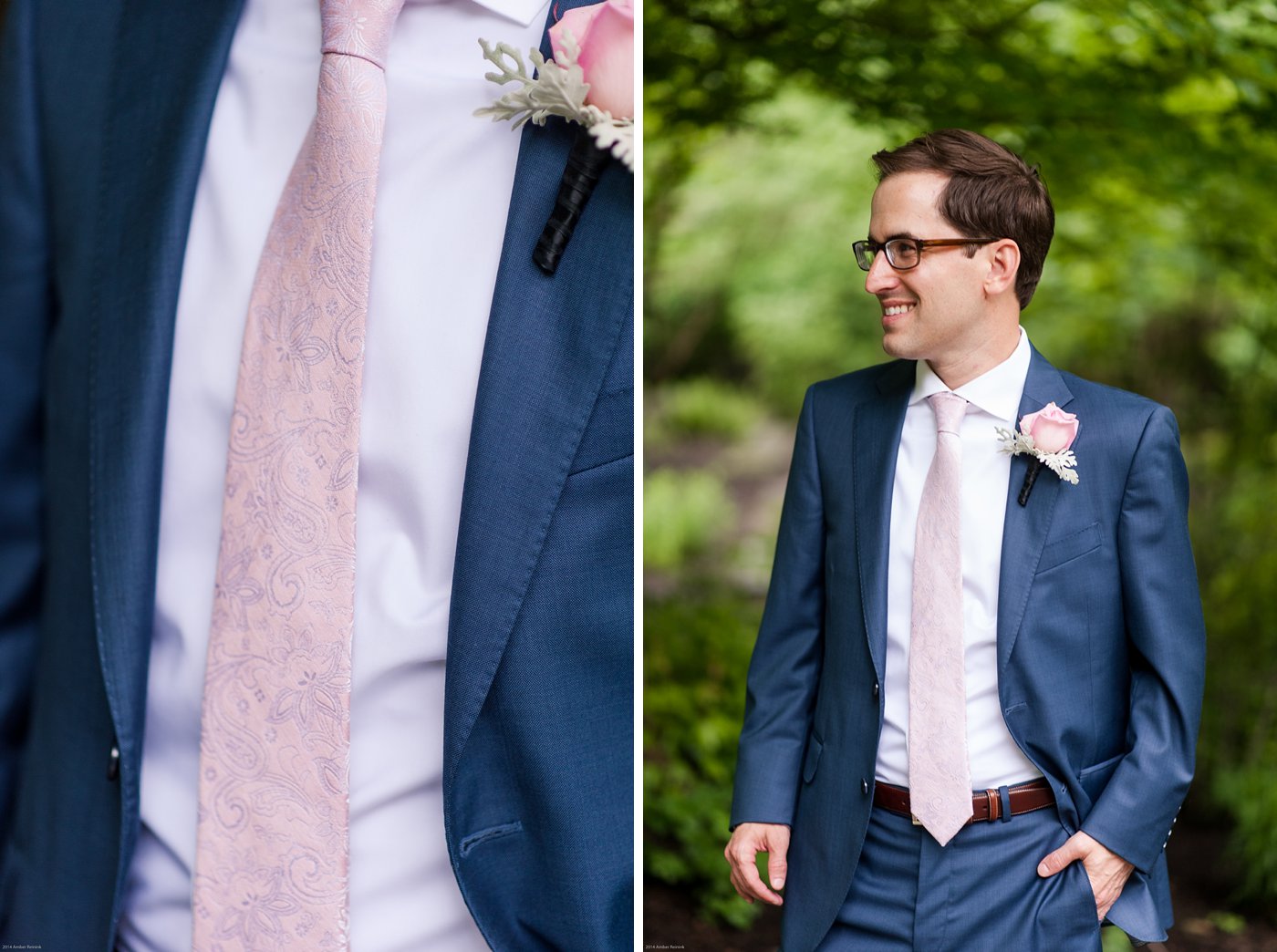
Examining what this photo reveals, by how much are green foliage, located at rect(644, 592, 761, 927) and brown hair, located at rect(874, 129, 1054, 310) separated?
8.48 feet

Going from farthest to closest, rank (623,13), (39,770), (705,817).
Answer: (705,817) → (39,770) → (623,13)

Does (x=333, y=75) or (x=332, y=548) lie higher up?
(x=333, y=75)

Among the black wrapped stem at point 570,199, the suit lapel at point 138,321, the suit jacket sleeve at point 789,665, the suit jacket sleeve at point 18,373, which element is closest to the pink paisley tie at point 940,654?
the suit jacket sleeve at point 789,665

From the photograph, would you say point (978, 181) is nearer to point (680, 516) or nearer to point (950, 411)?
point (950, 411)

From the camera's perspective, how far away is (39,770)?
1472mm

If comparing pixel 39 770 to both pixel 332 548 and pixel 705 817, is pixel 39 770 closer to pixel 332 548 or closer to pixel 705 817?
pixel 332 548

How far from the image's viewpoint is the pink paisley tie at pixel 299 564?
127 centimetres

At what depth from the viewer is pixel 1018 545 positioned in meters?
1.47

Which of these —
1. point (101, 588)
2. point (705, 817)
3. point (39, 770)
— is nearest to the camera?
point (101, 588)

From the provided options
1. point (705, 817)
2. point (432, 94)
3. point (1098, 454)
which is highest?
point (432, 94)

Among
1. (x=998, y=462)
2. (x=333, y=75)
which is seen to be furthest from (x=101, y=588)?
(x=998, y=462)

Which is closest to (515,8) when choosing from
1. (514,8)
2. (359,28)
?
(514,8)

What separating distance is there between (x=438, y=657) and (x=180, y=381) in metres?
0.48

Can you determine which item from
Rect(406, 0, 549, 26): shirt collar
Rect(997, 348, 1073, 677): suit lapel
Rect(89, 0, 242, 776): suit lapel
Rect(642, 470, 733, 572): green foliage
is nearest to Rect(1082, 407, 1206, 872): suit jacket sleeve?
Rect(997, 348, 1073, 677): suit lapel
